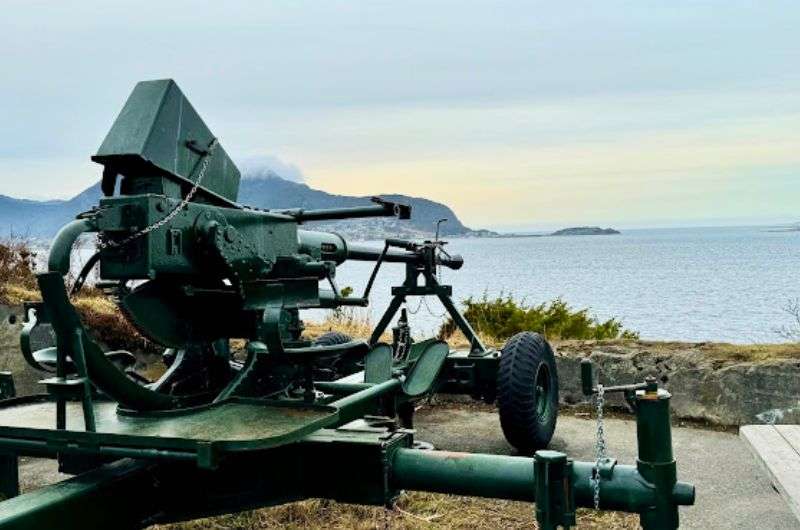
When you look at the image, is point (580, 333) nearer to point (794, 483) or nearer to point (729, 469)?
point (729, 469)

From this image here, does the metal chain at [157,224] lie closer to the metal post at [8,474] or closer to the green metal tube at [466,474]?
the metal post at [8,474]

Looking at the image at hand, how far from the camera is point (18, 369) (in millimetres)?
7117

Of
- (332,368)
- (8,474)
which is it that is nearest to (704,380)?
(332,368)

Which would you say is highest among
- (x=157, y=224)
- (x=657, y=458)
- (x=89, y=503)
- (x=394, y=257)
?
(x=157, y=224)

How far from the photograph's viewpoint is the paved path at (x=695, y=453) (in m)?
4.70

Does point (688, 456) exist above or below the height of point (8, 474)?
below

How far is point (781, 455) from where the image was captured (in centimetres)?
381

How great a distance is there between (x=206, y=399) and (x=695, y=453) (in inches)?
137

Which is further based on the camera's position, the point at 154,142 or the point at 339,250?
the point at 339,250

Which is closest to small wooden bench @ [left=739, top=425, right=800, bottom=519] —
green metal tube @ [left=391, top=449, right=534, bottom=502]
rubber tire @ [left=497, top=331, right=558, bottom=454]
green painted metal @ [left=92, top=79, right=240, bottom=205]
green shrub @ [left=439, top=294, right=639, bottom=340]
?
green metal tube @ [left=391, top=449, right=534, bottom=502]

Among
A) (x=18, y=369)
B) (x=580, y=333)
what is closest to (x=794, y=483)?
(x=18, y=369)

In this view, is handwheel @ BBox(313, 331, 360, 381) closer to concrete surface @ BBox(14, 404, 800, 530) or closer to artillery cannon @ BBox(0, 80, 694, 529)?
artillery cannon @ BBox(0, 80, 694, 529)

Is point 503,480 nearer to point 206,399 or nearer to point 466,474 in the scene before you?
point 466,474

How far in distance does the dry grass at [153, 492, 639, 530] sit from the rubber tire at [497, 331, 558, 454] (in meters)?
0.80
